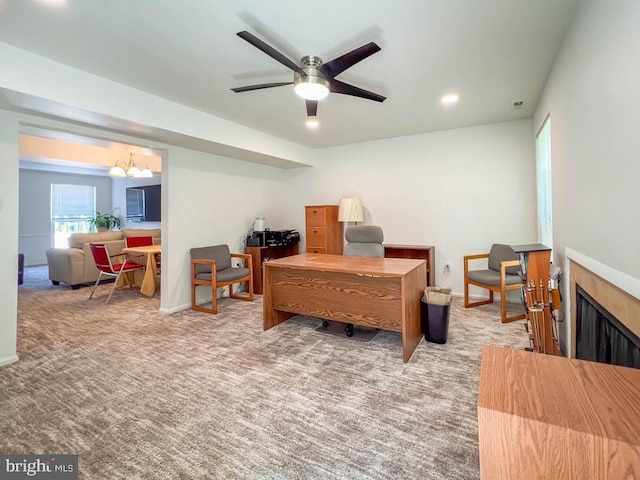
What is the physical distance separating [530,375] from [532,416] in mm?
190

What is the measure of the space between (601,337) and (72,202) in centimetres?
1068

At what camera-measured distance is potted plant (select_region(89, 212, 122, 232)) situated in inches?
322

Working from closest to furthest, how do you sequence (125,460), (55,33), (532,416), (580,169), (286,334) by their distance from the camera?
(532,416) → (125,460) → (580,169) → (55,33) → (286,334)

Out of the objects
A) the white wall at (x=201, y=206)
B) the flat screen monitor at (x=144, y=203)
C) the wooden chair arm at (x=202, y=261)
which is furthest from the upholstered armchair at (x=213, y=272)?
the flat screen monitor at (x=144, y=203)

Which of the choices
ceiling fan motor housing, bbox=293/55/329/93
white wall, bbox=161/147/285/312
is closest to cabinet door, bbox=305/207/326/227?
white wall, bbox=161/147/285/312

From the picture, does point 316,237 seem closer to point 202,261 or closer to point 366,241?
point 366,241

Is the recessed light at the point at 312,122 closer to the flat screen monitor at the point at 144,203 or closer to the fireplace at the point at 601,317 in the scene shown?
the fireplace at the point at 601,317

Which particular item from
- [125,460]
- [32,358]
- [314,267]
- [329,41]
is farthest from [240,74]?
[32,358]

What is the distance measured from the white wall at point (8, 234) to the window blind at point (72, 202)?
6.84m

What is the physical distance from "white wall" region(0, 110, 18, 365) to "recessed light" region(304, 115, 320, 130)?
2.85 meters

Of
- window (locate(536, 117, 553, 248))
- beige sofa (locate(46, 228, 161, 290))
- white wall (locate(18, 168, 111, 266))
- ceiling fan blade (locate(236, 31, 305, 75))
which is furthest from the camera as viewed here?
white wall (locate(18, 168, 111, 266))

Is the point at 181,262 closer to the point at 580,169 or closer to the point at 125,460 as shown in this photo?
the point at 125,460

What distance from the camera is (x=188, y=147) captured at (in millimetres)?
4051

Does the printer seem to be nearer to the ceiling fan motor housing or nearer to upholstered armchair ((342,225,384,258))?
upholstered armchair ((342,225,384,258))
